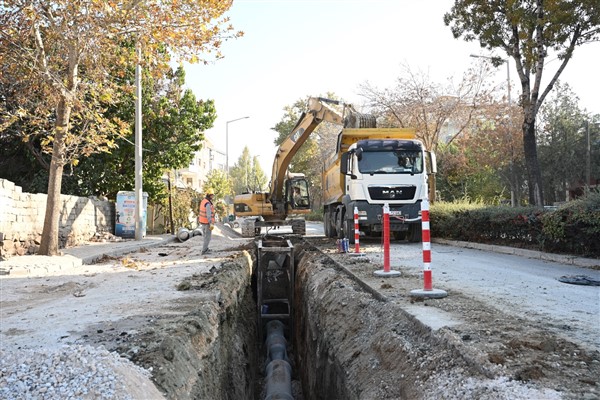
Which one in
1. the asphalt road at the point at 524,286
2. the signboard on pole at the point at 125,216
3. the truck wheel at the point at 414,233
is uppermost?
the signboard on pole at the point at 125,216

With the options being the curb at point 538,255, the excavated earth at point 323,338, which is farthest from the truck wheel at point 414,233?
the excavated earth at point 323,338

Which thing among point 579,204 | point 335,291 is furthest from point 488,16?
point 335,291

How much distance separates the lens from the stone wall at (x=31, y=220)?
498 inches

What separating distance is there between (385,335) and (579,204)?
669cm

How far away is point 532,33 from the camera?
1473 cm

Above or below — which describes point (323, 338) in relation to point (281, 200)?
below

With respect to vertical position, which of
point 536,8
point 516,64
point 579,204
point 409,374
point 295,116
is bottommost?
point 409,374

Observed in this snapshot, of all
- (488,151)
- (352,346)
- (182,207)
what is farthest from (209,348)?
(182,207)

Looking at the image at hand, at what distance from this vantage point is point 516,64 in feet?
50.3

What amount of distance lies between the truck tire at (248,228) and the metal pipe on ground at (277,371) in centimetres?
1124

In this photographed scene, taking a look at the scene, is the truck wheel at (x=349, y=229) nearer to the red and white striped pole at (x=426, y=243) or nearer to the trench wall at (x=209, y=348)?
the trench wall at (x=209, y=348)

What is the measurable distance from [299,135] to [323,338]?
12.7 m

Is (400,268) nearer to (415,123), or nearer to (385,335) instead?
(385,335)

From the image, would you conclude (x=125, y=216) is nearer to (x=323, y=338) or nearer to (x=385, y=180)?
(x=385, y=180)
